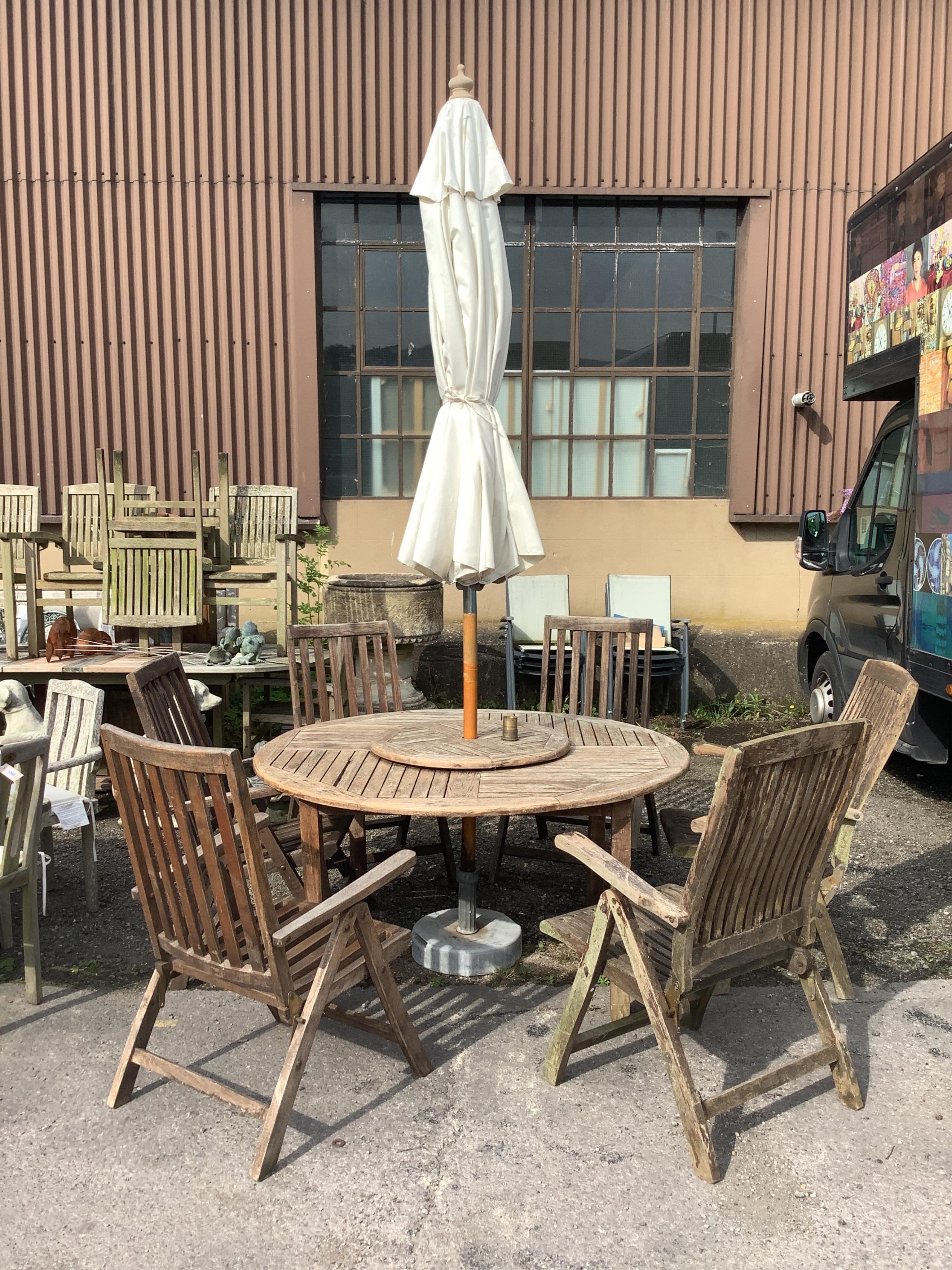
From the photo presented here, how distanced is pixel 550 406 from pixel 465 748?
18.4 feet

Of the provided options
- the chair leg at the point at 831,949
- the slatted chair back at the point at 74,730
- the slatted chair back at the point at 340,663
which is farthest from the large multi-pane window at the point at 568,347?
the chair leg at the point at 831,949

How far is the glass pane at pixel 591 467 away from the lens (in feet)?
27.5

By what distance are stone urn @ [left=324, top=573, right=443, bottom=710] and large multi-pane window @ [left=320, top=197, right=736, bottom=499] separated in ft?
6.52

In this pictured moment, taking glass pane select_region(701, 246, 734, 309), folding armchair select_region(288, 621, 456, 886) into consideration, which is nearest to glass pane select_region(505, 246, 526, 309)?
glass pane select_region(701, 246, 734, 309)

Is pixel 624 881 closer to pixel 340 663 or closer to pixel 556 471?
pixel 340 663

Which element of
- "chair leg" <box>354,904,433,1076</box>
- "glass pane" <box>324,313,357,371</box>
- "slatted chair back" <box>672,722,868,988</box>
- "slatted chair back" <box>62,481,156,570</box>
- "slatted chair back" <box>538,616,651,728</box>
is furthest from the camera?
"glass pane" <box>324,313,357,371</box>

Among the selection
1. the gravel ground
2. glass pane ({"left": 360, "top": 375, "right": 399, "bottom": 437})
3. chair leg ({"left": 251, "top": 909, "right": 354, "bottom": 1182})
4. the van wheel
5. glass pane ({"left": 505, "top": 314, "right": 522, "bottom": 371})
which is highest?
glass pane ({"left": 505, "top": 314, "right": 522, "bottom": 371})

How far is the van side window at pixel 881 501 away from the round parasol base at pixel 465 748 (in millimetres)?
2799

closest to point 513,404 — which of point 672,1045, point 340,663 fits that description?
point 340,663

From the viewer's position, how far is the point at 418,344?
27.0 ft

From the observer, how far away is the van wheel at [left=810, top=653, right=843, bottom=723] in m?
5.96

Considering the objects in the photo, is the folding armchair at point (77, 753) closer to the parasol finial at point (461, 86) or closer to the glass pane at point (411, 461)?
the parasol finial at point (461, 86)

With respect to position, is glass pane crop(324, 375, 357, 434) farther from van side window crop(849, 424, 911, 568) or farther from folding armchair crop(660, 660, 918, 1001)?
folding armchair crop(660, 660, 918, 1001)

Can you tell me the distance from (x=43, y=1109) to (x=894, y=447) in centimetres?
514
